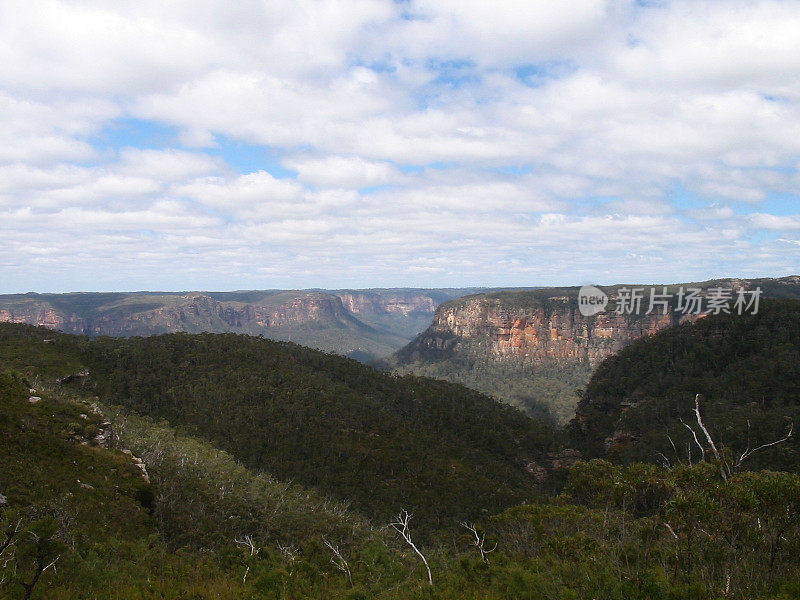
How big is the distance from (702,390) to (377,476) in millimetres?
66361

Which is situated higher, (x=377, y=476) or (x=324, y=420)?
(x=324, y=420)

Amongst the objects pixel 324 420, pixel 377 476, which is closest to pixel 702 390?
pixel 377 476

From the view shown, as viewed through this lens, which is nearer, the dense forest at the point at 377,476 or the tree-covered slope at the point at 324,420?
the dense forest at the point at 377,476

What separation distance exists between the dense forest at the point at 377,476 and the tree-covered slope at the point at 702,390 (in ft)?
1.49

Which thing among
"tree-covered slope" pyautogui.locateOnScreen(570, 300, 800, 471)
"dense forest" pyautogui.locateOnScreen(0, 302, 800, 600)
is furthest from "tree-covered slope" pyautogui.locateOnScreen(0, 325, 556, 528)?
"tree-covered slope" pyautogui.locateOnScreen(570, 300, 800, 471)

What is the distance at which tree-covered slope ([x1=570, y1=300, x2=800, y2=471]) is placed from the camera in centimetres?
6706

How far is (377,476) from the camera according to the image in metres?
66.7

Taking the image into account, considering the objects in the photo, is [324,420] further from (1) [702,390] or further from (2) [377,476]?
(1) [702,390]

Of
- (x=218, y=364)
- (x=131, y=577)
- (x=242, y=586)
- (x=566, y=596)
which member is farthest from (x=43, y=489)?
(x=218, y=364)

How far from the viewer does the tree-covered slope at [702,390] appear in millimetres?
67062

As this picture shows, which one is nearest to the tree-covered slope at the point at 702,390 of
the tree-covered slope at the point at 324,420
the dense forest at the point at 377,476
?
the dense forest at the point at 377,476

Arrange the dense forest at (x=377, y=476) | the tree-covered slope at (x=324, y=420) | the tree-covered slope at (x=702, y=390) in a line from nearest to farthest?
the dense forest at (x=377, y=476) → the tree-covered slope at (x=324, y=420) → the tree-covered slope at (x=702, y=390)

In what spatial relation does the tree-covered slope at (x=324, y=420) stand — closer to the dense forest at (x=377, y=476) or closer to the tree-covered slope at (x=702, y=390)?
the dense forest at (x=377, y=476)

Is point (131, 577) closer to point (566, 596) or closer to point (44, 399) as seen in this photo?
point (566, 596)
